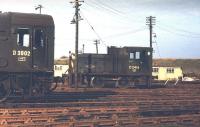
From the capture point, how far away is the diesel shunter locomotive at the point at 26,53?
16.9 meters

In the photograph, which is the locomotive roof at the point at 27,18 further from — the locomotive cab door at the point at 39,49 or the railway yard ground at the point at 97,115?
the railway yard ground at the point at 97,115

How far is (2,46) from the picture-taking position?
1692 cm

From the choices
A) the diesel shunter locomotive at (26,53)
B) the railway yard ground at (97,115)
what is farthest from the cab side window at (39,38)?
the railway yard ground at (97,115)

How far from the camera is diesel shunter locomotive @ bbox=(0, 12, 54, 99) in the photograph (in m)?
16.9

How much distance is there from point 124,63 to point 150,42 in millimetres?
22128

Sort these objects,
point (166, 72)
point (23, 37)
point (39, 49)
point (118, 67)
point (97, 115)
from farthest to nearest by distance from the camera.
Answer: point (166, 72), point (118, 67), point (39, 49), point (23, 37), point (97, 115)

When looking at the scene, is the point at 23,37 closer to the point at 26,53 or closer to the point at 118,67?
the point at 26,53

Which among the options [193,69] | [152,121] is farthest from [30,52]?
[193,69]

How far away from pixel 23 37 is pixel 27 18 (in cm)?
91

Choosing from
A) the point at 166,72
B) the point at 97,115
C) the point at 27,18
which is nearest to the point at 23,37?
the point at 27,18

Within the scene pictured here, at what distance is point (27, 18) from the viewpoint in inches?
677

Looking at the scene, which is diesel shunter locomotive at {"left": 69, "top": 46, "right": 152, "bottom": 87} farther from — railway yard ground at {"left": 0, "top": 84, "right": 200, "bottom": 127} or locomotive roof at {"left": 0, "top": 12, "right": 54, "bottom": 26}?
locomotive roof at {"left": 0, "top": 12, "right": 54, "bottom": 26}

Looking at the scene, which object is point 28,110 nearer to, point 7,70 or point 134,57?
point 7,70

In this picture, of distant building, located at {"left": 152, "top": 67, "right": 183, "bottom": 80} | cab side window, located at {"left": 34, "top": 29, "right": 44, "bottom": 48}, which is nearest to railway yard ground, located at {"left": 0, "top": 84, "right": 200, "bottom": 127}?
cab side window, located at {"left": 34, "top": 29, "right": 44, "bottom": 48}
